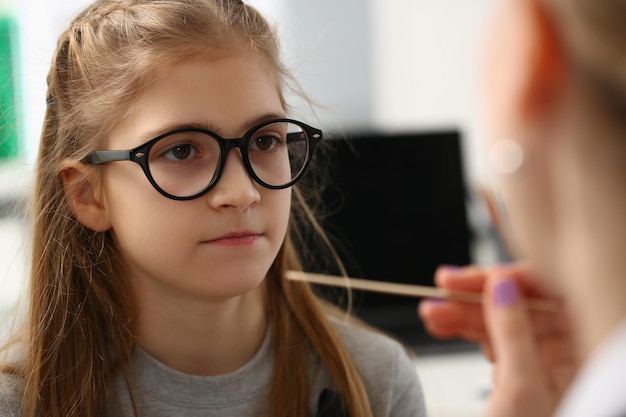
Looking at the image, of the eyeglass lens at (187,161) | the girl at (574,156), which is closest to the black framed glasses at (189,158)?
the eyeglass lens at (187,161)

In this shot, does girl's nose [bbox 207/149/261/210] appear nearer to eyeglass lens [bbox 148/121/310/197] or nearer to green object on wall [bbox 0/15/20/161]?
eyeglass lens [bbox 148/121/310/197]

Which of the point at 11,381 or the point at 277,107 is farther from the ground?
the point at 277,107

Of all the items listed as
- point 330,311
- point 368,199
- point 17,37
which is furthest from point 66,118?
point 17,37

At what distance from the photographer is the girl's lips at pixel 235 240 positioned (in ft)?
A: 3.40

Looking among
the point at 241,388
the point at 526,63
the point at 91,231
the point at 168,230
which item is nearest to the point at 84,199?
the point at 91,231

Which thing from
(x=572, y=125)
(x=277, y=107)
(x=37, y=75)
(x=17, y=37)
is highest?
(x=17, y=37)

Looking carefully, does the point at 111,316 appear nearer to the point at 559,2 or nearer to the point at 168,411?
the point at 168,411

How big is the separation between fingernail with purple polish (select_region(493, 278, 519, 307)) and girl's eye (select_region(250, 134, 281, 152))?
1.30 ft

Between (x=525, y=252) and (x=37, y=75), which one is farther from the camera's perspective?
(x=37, y=75)

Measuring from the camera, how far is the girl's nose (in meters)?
1.01

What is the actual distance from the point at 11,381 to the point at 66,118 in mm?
351

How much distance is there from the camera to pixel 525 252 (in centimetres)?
58

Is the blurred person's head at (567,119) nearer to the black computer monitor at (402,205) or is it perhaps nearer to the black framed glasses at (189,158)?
the black framed glasses at (189,158)

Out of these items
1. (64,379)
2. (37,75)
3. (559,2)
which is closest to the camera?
(559,2)
